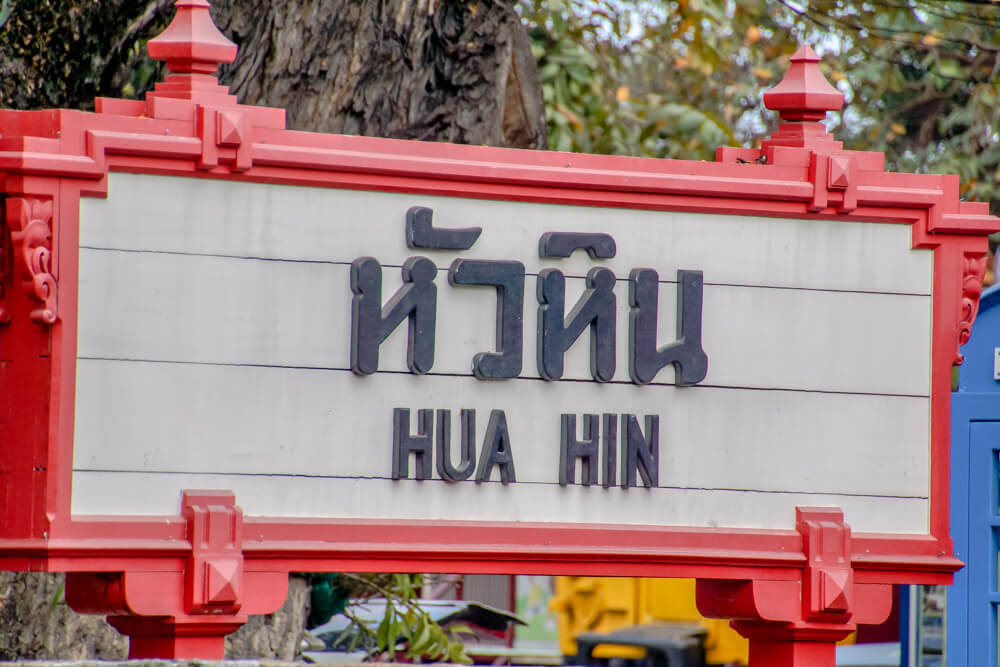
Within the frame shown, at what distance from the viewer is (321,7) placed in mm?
6250

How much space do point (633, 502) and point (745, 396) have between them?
47 centimetres

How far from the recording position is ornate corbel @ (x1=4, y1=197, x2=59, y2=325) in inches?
149

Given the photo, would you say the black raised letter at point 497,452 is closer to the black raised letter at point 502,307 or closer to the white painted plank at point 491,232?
the black raised letter at point 502,307

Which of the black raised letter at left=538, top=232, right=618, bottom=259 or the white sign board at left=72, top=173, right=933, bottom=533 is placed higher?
the black raised letter at left=538, top=232, right=618, bottom=259

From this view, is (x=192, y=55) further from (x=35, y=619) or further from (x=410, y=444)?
(x=35, y=619)

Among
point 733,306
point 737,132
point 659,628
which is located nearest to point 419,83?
point 733,306

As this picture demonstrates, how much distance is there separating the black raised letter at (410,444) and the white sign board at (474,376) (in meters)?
0.02

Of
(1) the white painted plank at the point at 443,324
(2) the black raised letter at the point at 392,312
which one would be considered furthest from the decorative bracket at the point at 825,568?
(2) the black raised letter at the point at 392,312

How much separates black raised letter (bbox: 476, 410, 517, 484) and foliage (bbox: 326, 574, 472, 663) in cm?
304

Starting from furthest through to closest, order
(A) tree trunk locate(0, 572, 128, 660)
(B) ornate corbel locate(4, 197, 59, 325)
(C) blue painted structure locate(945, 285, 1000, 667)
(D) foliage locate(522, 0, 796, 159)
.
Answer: (D) foliage locate(522, 0, 796, 159), (A) tree trunk locate(0, 572, 128, 660), (C) blue painted structure locate(945, 285, 1000, 667), (B) ornate corbel locate(4, 197, 59, 325)

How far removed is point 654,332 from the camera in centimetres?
438

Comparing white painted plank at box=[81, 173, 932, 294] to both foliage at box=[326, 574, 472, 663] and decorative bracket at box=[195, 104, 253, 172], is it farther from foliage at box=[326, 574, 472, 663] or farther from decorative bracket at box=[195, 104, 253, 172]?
foliage at box=[326, 574, 472, 663]

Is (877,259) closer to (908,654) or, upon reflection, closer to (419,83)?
(419,83)

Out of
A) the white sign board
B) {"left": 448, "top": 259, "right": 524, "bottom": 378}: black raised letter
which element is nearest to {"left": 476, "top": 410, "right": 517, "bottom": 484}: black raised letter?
the white sign board
